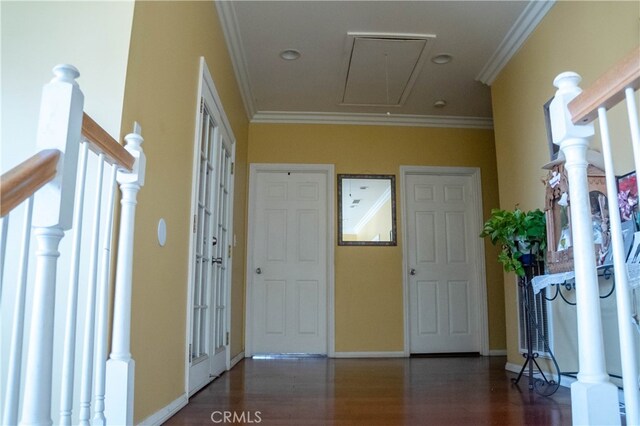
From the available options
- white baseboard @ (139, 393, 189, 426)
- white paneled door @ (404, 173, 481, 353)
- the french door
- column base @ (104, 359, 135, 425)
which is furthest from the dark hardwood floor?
white paneled door @ (404, 173, 481, 353)

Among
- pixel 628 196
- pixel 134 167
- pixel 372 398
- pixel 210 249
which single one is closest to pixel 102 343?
pixel 134 167

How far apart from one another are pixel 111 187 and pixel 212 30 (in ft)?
7.38

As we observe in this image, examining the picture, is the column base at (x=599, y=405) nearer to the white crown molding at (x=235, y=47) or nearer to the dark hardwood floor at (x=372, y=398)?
the dark hardwood floor at (x=372, y=398)

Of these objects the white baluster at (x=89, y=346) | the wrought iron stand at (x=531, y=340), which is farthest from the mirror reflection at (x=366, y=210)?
the white baluster at (x=89, y=346)

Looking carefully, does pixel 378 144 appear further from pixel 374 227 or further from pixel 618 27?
pixel 618 27

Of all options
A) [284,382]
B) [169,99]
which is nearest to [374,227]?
[284,382]

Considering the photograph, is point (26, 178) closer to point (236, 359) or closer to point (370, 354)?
point (236, 359)

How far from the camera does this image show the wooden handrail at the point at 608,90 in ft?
3.24

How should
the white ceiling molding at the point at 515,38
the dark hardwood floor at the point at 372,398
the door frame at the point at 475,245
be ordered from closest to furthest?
the dark hardwood floor at the point at 372,398
the white ceiling molding at the point at 515,38
the door frame at the point at 475,245

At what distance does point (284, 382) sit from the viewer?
3.35 metres

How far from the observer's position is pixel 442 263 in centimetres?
532

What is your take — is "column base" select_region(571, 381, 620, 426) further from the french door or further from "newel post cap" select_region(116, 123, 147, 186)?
the french door

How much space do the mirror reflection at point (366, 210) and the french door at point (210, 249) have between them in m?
1.53

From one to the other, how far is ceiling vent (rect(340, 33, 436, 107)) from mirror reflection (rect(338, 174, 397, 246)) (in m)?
0.88
